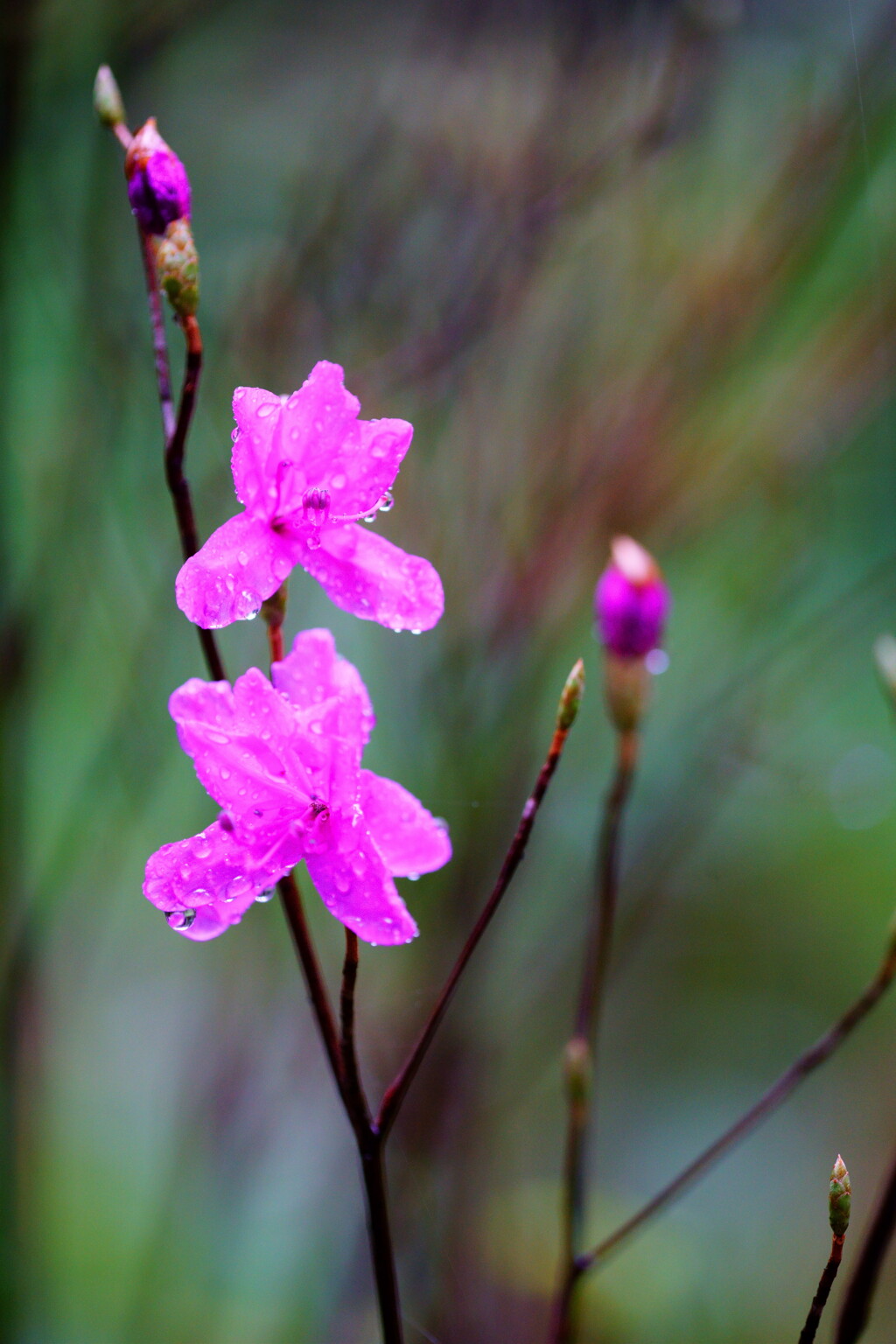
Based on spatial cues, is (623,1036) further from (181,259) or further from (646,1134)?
(181,259)

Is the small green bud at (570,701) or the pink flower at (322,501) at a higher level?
the pink flower at (322,501)

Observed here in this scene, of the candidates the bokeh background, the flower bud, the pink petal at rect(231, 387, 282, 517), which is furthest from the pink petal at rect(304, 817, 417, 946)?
the bokeh background

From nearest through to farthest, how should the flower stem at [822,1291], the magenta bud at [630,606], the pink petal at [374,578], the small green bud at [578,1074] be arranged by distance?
the flower stem at [822,1291] < the pink petal at [374,578] < the small green bud at [578,1074] < the magenta bud at [630,606]

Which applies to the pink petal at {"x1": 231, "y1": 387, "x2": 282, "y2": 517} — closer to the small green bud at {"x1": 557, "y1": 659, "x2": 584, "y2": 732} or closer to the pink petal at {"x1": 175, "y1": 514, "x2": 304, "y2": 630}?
the pink petal at {"x1": 175, "y1": 514, "x2": 304, "y2": 630}

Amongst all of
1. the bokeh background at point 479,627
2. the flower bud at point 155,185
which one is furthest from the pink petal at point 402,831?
the bokeh background at point 479,627

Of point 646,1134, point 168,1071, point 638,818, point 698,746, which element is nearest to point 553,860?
point 638,818

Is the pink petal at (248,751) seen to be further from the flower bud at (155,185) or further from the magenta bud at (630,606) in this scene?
the magenta bud at (630,606)
